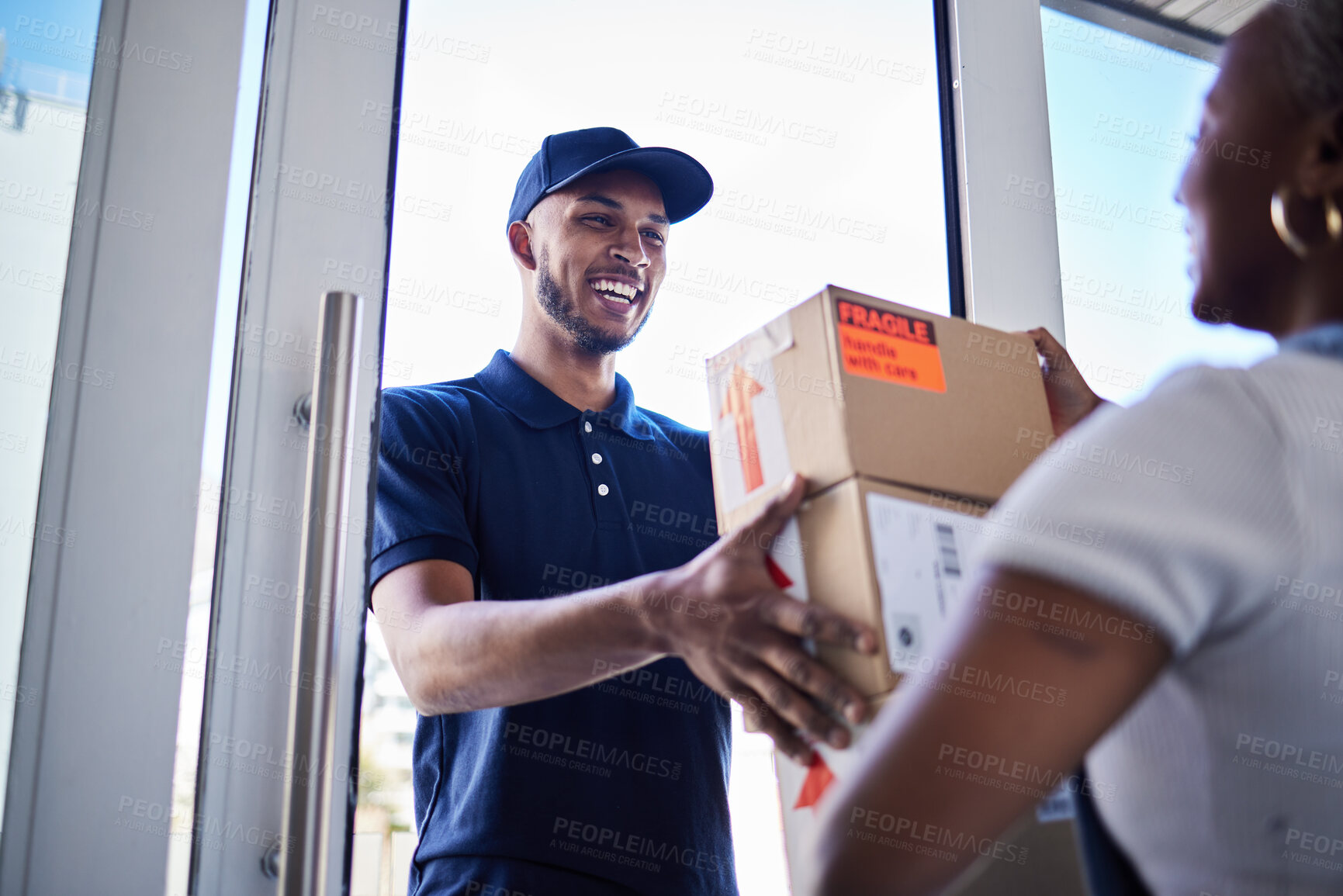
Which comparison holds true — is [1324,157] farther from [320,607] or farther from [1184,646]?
[320,607]

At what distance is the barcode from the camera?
31.2 inches

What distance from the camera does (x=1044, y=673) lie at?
18.2 inches

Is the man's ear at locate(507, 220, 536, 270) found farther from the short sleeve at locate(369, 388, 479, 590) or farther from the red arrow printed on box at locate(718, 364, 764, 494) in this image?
the red arrow printed on box at locate(718, 364, 764, 494)

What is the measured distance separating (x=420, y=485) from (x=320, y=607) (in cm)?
31

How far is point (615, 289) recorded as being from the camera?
158 centimetres

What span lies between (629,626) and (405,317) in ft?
2.00

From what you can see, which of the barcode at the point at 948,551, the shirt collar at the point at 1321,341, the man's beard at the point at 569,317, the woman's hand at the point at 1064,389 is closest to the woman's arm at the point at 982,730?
the shirt collar at the point at 1321,341

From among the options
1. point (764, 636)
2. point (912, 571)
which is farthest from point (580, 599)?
point (912, 571)

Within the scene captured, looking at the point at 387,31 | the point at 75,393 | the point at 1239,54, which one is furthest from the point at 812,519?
the point at 387,31

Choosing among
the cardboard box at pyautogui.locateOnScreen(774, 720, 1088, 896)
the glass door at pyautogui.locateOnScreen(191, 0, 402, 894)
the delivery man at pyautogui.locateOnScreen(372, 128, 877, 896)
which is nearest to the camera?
the cardboard box at pyautogui.locateOnScreen(774, 720, 1088, 896)

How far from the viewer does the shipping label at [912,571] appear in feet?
2.45

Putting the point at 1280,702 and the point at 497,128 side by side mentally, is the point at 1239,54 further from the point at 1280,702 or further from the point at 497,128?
the point at 497,128

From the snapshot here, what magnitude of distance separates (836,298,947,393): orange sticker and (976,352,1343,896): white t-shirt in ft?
1.10

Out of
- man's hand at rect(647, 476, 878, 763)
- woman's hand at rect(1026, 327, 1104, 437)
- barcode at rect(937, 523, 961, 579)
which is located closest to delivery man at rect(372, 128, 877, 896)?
man's hand at rect(647, 476, 878, 763)
